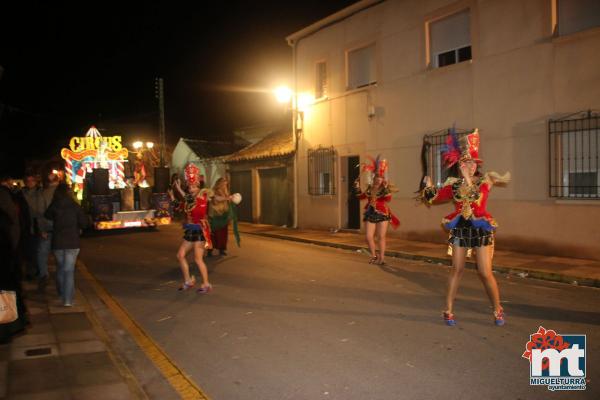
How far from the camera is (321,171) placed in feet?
57.4

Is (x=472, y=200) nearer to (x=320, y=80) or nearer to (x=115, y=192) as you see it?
(x=320, y=80)

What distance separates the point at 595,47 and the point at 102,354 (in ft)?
33.0

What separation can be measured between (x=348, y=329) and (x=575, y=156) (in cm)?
720

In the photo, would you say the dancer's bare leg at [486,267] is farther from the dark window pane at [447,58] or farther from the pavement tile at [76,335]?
the dark window pane at [447,58]

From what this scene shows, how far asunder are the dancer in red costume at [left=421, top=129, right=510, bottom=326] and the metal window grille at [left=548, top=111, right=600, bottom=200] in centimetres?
546

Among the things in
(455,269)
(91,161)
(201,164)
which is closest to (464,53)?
(455,269)

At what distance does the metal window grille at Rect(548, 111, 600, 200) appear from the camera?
10.1 metres

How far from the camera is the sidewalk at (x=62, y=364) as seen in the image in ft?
13.7

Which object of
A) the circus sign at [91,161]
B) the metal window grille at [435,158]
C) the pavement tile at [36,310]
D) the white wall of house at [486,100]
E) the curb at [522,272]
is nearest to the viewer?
the pavement tile at [36,310]

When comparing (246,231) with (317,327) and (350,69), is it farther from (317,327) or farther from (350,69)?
(317,327)

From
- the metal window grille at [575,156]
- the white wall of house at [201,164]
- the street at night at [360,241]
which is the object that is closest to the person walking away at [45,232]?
the street at night at [360,241]

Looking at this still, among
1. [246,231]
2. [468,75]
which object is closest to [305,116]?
[246,231]

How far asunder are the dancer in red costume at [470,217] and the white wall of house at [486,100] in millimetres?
5490

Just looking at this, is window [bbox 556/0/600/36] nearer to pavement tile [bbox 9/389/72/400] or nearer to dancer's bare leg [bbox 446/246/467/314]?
dancer's bare leg [bbox 446/246/467/314]
